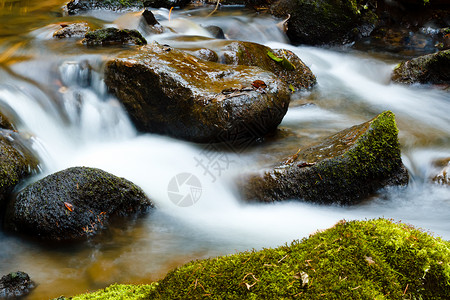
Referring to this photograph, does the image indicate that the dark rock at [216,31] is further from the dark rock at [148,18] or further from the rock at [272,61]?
the rock at [272,61]

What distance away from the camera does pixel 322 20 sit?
39.6ft

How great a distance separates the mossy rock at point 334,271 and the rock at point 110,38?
7.52 metres

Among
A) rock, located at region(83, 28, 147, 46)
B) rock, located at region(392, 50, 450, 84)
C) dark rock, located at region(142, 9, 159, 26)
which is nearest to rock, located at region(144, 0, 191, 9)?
dark rock, located at region(142, 9, 159, 26)

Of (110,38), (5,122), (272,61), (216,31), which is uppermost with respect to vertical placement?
(110,38)

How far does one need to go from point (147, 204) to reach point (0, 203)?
1774mm

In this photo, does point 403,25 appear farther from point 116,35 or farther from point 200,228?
point 200,228

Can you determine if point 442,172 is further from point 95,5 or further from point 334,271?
point 95,5

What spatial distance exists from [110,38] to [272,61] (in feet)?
12.4

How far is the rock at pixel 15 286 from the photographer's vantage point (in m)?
3.22

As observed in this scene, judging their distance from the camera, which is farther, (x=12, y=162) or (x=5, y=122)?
(x=5, y=122)

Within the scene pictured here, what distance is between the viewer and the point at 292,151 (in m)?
5.76

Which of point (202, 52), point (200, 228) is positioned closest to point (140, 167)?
point (200, 228)

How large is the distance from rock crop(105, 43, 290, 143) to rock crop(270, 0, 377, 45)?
6.35 metres

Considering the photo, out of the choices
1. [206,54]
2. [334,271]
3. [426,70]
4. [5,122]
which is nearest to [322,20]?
[426,70]
